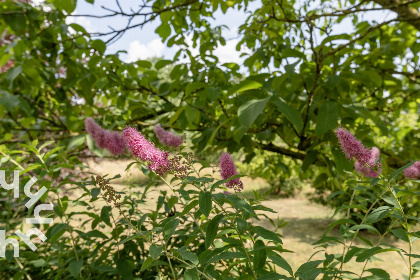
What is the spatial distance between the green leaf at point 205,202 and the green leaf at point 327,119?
63 centimetres

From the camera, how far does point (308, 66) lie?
1457 millimetres

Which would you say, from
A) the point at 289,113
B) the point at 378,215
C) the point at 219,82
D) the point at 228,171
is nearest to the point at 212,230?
the point at 228,171

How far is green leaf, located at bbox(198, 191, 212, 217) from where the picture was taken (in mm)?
648

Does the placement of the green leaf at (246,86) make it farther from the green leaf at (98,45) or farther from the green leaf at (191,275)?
the green leaf at (98,45)

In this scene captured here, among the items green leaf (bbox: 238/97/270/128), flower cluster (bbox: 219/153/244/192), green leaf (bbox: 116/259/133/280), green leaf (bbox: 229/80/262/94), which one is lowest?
green leaf (bbox: 116/259/133/280)

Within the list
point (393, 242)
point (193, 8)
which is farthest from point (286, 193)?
point (193, 8)

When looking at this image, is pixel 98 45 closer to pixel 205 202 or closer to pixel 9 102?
pixel 9 102

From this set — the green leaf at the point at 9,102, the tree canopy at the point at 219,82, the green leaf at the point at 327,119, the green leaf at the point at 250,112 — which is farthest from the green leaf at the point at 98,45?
the green leaf at the point at 327,119

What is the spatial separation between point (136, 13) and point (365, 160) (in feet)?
3.94

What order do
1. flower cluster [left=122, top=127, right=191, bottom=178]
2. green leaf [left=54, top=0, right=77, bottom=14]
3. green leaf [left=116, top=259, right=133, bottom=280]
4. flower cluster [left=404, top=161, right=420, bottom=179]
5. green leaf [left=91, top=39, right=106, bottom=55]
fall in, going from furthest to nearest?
green leaf [left=91, top=39, right=106, bottom=55] → green leaf [left=54, top=0, right=77, bottom=14] → green leaf [left=116, top=259, right=133, bottom=280] → flower cluster [left=404, top=161, right=420, bottom=179] → flower cluster [left=122, top=127, right=191, bottom=178]

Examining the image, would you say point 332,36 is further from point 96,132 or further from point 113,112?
point 113,112

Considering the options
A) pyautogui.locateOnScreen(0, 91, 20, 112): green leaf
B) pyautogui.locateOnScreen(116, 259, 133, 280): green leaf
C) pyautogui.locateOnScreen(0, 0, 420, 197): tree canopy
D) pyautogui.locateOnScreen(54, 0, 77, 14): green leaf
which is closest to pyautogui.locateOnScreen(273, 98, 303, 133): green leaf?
pyautogui.locateOnScreen(0, 0, 420, 197): tree canopy

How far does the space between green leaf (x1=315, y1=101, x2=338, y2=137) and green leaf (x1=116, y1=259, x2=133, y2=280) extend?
0.84 m

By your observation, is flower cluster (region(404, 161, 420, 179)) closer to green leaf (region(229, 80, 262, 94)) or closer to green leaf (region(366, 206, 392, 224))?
green leaf (region(366, 206, 392, 224))
